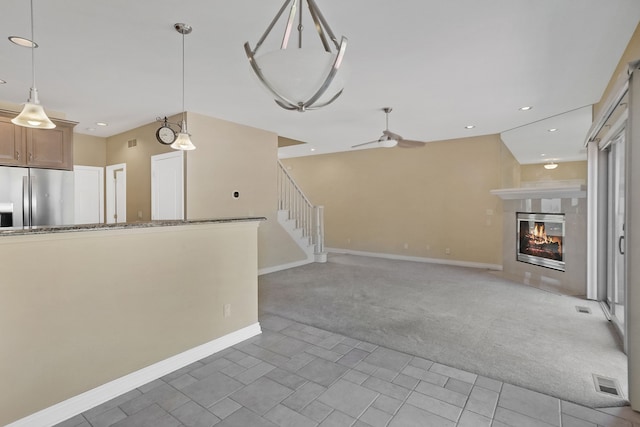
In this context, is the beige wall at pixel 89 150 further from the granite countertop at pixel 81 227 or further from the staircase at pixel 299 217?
the granite countertop at pixel 81 227

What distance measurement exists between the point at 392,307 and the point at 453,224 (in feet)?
12.2

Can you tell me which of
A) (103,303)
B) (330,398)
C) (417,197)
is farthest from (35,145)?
(417,197)

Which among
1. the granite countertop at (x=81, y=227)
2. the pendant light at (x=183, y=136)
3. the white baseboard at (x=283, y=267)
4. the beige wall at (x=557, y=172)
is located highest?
the pendant light at (x=183, y=136)

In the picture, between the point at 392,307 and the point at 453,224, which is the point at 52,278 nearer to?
the point at 392,307

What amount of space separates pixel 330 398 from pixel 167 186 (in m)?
4.48

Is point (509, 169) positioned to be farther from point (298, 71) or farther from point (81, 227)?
point (81, 227)

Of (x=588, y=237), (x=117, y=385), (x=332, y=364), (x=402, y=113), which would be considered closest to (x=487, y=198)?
(x=588, y=237)

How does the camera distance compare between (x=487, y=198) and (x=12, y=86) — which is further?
(x=487, y=198)

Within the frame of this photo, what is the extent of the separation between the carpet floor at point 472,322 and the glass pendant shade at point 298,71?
8.21 ft

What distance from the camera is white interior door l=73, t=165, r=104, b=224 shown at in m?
6.47

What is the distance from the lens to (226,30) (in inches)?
108

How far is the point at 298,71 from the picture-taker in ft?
4.79

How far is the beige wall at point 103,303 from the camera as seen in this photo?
1919 millimetres

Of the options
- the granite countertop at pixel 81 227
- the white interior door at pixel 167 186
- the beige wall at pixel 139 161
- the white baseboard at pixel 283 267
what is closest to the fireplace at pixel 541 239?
the white baseboard at pixel 283 267
